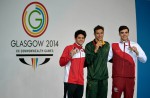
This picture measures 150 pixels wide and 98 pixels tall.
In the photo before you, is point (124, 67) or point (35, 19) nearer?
point (124, 67)

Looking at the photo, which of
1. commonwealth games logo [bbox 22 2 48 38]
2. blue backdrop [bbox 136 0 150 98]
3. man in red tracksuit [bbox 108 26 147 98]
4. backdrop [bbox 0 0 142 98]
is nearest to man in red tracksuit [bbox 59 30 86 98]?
man in red tracksuit [bbox 108 26 147 98]

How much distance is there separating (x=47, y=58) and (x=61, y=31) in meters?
0.44

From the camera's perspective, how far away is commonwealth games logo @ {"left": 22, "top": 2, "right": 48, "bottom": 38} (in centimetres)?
366

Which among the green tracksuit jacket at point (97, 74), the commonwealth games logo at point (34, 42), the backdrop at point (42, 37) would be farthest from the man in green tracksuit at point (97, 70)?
the commonwealth games logo at point (34, 42)

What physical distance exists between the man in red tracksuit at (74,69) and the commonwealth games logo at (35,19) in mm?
894

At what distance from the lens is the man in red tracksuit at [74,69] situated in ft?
9.38

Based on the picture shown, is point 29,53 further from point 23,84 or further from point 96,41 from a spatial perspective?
point 96,41

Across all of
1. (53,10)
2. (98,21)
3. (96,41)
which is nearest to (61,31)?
(53,10)

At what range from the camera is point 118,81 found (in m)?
2.84

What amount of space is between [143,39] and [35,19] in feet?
5.30

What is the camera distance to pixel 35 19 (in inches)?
145

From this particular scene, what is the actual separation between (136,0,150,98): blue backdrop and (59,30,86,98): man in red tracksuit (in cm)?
118

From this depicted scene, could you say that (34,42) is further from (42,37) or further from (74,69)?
(74,69)

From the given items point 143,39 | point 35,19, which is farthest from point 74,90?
point 143,39
